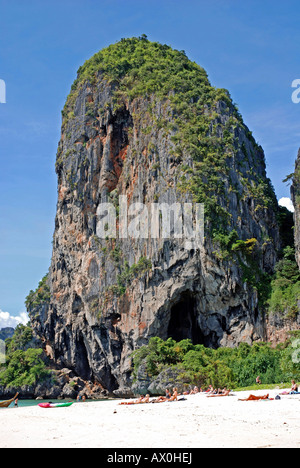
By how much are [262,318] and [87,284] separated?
67.8ft

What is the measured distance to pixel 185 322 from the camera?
49375mm

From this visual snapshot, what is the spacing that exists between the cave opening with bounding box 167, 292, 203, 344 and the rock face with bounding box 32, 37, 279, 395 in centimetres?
12

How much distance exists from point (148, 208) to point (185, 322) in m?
12.7

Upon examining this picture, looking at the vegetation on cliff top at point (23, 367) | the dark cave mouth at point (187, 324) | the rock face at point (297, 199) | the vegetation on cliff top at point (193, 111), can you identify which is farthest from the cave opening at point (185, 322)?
the vegetation on cliff top at point (23, 367)

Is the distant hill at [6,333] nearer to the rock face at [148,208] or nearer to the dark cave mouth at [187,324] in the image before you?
the rock face at [148,208]

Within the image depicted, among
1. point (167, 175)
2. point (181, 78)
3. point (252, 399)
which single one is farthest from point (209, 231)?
point (252, 399)

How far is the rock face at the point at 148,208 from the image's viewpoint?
1781 inches

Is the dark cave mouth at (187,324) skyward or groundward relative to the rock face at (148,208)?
groundward

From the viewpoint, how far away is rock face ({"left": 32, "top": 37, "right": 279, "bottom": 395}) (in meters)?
45.2

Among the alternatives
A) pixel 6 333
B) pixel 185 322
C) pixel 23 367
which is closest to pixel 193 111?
pixel 185 322

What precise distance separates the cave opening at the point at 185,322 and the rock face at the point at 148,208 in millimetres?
117

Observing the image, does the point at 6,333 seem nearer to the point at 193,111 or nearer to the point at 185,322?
the point at 185,322

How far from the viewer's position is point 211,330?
1774 inches
